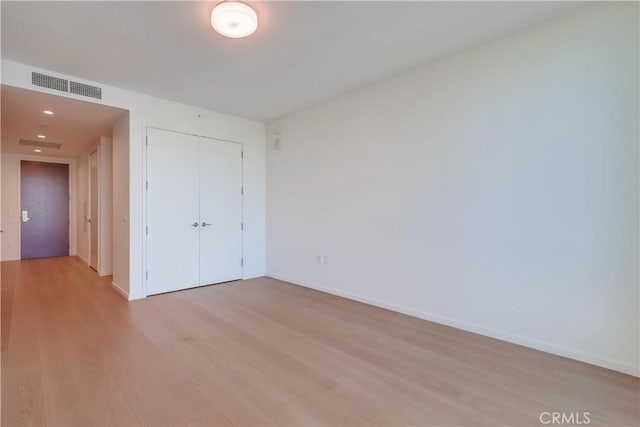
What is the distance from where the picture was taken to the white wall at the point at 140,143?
3.78m

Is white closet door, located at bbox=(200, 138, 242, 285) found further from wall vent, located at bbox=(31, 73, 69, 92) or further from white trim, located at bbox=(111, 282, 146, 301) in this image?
wall vent, located at bbox=(31, 73, 69, 92)

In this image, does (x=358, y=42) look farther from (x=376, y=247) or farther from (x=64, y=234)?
(x=64, y=234)

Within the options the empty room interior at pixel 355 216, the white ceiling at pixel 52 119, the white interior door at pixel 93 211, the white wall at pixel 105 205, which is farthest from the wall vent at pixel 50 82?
the white interior door at pixel 93 211

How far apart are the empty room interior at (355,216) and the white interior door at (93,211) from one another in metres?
1.18

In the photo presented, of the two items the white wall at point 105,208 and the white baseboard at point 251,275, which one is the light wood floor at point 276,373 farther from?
the white wall at point 105,208

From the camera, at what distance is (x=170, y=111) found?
4297 millimetres

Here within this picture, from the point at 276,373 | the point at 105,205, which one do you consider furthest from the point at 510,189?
the point at 105,205

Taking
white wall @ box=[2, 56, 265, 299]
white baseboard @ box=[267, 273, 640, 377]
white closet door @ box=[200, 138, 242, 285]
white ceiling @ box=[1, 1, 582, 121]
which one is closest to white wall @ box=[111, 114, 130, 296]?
white wall @ box=[2, 56, 265, 299]

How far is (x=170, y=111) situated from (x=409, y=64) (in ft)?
10.7

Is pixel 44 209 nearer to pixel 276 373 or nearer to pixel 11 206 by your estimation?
pixel 11 206

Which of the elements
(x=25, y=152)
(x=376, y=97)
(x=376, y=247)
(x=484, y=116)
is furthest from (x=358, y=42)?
(x=25, y=152)

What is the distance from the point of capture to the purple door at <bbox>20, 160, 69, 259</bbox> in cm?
705

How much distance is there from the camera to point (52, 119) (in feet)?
14.3

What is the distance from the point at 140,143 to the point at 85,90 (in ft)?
2.60
